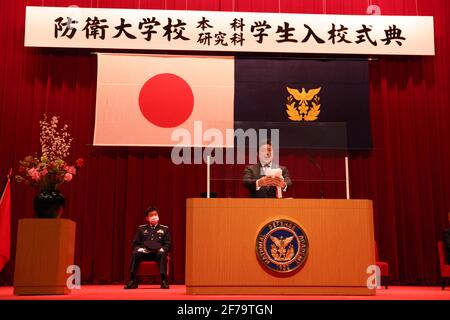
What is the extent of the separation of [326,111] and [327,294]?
3363mm

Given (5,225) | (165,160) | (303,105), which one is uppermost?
(303,105)

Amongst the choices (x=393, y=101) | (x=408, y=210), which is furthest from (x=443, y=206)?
(x=393, y=101)

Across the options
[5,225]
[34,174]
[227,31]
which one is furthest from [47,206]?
[227,31]

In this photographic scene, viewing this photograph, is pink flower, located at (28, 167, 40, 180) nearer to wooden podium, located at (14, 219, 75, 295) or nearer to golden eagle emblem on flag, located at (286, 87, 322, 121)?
wooden podium, located at (14, 219, 75, 295)

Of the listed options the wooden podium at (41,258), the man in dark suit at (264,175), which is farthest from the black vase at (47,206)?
the man in dark suit at (264,175)

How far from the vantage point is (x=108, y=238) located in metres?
6.83

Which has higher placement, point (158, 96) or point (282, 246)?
point (158, 96)

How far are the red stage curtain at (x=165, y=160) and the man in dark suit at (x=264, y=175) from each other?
270 cm

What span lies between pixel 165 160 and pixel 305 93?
1988 millimetres

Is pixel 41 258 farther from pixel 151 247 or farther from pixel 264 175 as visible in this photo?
pixel 264 175

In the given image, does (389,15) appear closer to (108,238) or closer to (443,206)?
(443,206)

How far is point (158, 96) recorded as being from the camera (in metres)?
6.94

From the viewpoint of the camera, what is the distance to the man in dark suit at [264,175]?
13.9 ft

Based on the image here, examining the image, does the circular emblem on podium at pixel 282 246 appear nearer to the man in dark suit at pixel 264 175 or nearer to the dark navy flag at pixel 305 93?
the man in dark suit at pixel 264 175
